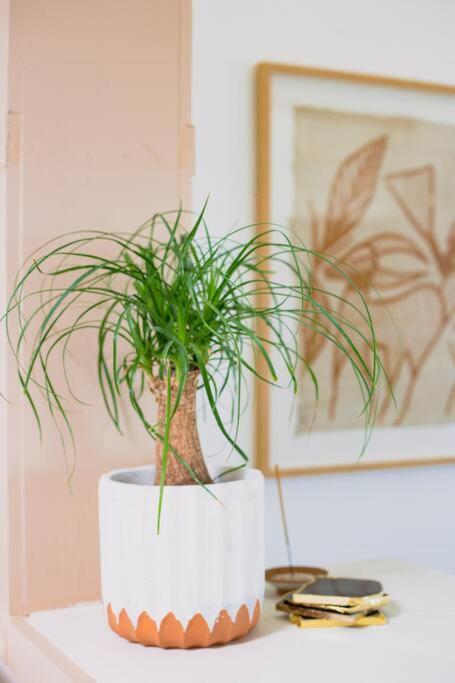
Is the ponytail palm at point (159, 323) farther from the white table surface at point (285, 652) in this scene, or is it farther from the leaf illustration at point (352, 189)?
the leaf illustration at point (352, 189)

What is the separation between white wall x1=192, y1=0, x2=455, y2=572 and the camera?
6.59ft

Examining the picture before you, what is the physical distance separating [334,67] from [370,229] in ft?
1.38

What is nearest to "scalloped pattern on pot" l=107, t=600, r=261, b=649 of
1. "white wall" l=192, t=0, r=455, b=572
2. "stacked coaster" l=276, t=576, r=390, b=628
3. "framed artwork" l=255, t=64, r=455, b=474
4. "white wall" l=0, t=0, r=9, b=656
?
"stacked coaster" l=276, t=576, r=390, b=628

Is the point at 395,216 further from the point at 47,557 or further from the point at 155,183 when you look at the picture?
the point at 47,557

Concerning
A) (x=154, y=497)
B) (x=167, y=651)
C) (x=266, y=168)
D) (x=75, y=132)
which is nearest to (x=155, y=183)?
(x=75, y=132)

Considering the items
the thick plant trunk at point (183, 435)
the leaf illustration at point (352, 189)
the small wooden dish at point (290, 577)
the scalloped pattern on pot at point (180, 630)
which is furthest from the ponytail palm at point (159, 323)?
the leaf illustration at point (352, 189)

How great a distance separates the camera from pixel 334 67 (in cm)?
215

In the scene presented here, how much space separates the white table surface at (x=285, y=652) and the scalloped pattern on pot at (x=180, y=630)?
10mm

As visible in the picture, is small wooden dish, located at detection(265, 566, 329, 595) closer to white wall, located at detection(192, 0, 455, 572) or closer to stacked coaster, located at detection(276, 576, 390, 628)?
stacked coaster, located at detection(276, 576, 390, 628)

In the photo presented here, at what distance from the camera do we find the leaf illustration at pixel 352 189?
216cm

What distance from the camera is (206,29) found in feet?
6.57

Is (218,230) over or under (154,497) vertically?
over

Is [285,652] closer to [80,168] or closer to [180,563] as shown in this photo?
[180,563]

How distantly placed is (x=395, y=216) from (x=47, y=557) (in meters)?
1.43
